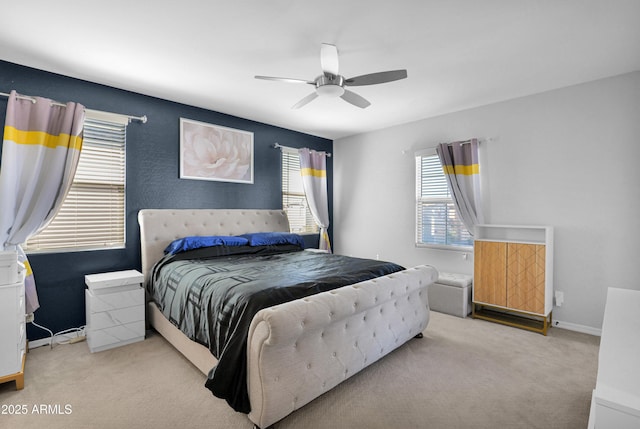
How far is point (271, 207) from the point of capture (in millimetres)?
4809

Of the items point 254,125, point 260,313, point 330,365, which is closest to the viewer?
point 260,313

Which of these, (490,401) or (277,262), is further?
(277,262)

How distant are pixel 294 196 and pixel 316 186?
0.40 meters

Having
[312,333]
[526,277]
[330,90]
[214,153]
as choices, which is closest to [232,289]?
[312,333]

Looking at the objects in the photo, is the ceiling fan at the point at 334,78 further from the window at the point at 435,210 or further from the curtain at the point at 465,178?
the window at the point at 435,210

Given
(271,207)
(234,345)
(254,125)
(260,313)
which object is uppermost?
(254,125)

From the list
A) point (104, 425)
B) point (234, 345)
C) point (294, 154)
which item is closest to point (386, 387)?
point (234, 345)

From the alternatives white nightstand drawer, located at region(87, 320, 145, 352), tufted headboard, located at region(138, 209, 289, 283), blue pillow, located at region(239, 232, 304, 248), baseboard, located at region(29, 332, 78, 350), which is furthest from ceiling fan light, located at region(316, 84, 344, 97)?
baseboard, located at region(29, 332, 78, 350)

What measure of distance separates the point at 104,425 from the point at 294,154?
4059 millimetres

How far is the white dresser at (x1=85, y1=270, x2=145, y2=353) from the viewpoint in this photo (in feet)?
9.14

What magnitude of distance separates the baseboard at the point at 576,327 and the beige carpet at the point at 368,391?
34cm

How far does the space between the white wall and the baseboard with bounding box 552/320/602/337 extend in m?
0.02

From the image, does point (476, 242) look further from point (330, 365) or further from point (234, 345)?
point (234, 345)

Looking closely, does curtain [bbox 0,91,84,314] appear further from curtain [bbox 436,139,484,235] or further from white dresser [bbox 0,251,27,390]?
curtain [bbox 436,139,484,235]
